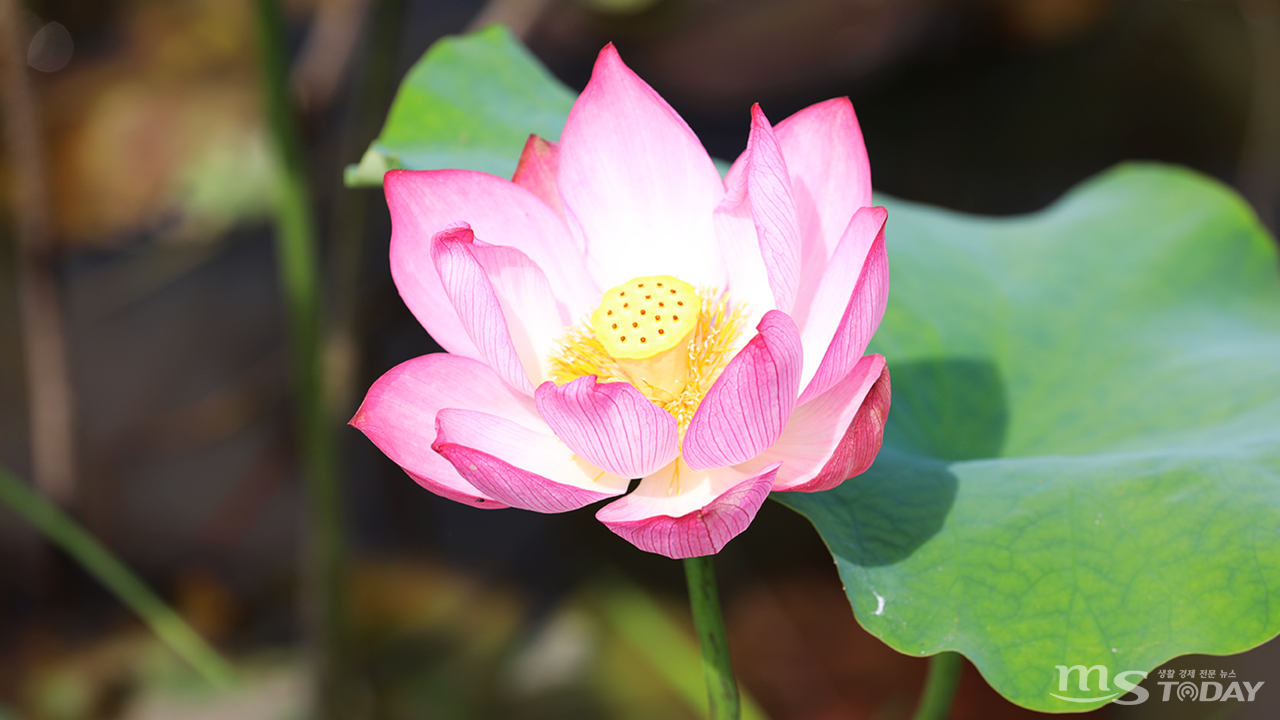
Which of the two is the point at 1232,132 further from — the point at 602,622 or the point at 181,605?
the point at 181,605

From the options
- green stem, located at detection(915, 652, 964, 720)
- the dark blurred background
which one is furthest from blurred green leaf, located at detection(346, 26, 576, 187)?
the dark blurred background

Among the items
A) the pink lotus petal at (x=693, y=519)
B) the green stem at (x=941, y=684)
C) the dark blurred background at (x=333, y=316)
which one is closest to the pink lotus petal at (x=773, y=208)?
the pink lotus petal at (x=693, y=519)

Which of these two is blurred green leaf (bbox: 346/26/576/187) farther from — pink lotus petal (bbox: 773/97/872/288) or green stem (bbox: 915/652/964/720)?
green stem (bbox: 915/652/964/720)

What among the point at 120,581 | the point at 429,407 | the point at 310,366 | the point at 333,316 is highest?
the point at 429,407

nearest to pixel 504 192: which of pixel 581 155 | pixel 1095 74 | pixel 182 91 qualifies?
pixel 581 155

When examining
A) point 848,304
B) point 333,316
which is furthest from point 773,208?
point 333,316

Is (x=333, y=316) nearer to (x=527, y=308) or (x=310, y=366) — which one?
(x=310, y=366)

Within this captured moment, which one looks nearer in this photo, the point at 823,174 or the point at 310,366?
the point at 823,174
